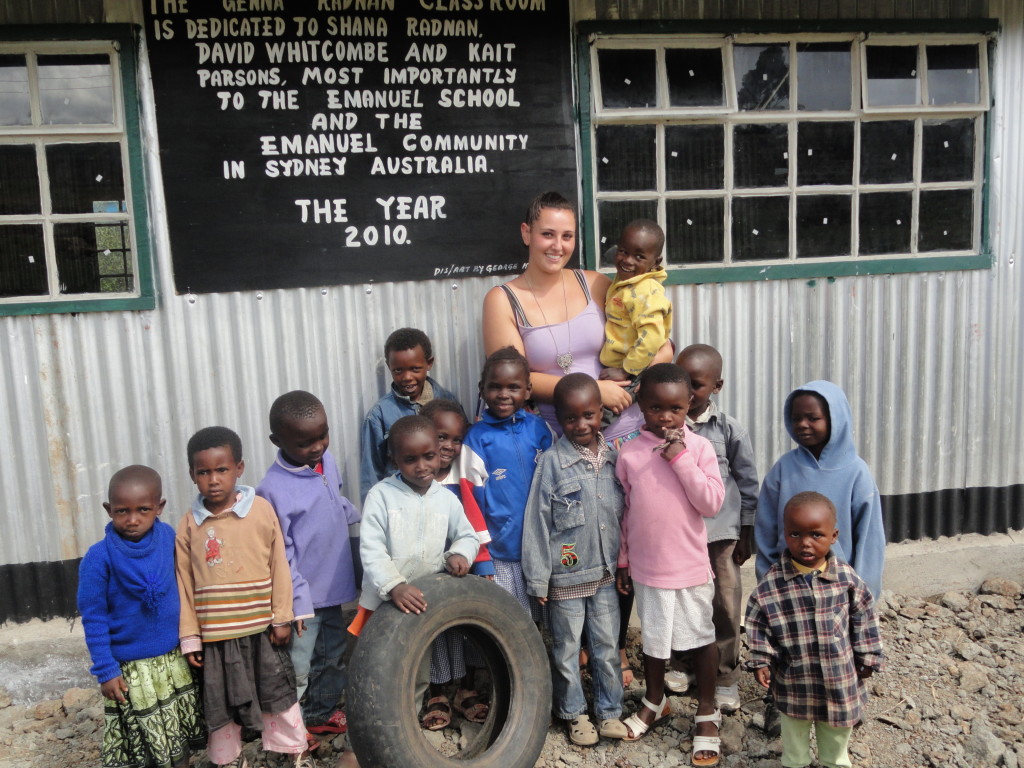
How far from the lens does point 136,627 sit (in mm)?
3062

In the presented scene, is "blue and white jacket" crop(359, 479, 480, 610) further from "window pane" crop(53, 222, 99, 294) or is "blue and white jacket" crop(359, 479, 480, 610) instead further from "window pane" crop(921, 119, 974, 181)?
"window pane" crop(921, 119, 974, 181)

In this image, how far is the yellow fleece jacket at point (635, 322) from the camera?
361 centimetres

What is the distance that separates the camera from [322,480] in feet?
11.4

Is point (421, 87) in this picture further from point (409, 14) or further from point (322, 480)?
point (322, 480)

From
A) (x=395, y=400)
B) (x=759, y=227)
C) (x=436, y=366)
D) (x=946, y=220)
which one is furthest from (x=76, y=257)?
(x=946, y=220)

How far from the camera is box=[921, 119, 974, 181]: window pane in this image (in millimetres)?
4539

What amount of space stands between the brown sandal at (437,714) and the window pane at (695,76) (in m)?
2.98

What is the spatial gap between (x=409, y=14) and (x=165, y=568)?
2.58 m

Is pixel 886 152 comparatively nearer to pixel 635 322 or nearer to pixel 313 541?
pixel 635 322

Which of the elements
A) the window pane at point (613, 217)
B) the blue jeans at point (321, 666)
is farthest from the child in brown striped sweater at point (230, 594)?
the window pane at point (613, 217)

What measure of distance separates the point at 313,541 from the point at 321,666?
1.83 ft

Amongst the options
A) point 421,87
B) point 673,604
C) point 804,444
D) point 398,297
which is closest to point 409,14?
point 421,87

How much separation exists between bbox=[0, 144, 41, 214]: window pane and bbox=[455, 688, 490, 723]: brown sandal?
9.27 feet

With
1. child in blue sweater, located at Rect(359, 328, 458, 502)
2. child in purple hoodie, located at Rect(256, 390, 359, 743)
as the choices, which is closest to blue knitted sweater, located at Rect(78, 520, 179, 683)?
child in purple hoodie, located at Rect(256, 390, 359, 743)
